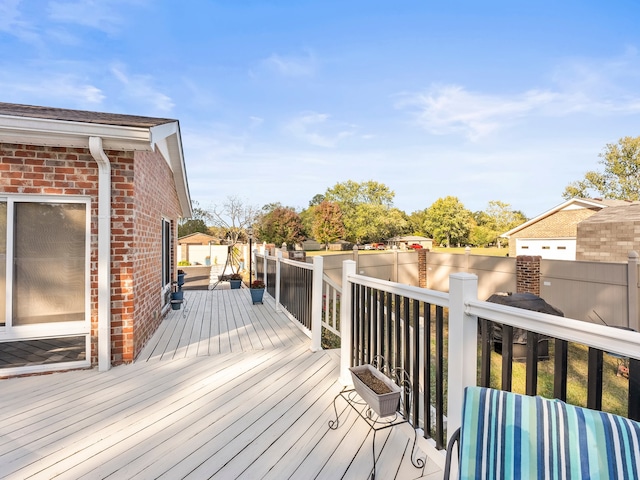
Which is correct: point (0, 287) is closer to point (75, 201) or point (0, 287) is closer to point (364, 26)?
point (75, 201)

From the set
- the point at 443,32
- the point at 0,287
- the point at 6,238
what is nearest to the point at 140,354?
the point at 0,287

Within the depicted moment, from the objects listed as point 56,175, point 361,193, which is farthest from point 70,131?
point 361,193

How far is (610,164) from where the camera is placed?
2414 centimetres

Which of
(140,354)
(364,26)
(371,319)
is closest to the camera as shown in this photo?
(371,319)

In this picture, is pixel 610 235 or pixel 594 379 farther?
pixel 610 235

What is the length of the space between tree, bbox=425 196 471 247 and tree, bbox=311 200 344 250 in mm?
12918

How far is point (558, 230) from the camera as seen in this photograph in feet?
56.0

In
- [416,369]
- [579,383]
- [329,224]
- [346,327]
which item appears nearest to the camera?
[416,369]

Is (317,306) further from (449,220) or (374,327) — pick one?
(449,220)

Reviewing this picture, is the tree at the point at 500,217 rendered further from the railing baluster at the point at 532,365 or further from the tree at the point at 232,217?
the railing baluster at the point at 532,365

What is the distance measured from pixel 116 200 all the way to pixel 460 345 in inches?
140

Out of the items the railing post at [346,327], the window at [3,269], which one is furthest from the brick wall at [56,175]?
the railing post at [346,327]

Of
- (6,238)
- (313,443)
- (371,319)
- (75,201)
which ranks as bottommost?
(313,443)

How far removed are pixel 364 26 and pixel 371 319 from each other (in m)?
8.14
